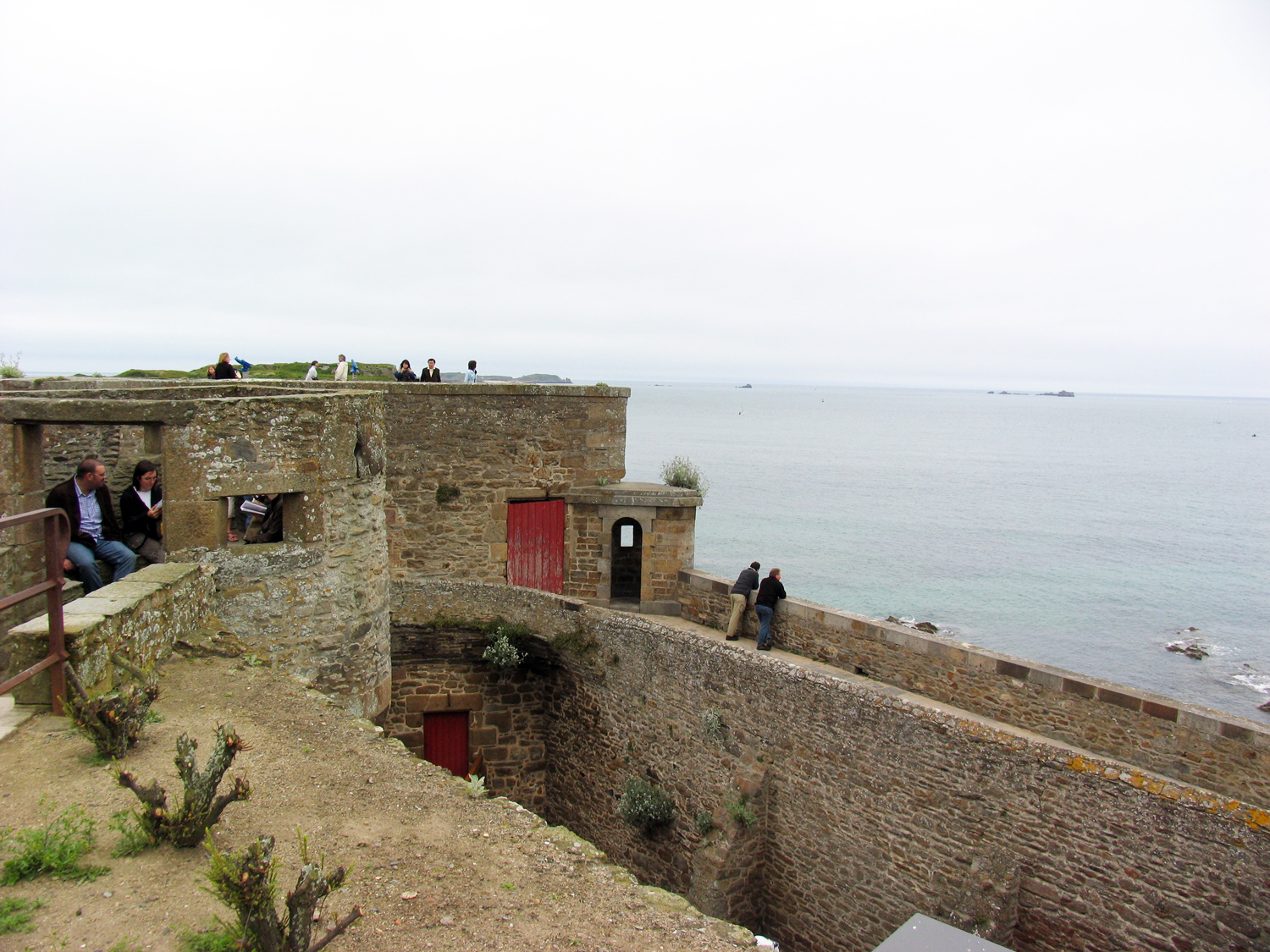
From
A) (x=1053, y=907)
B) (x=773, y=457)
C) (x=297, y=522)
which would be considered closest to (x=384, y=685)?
(x=297, y=522)

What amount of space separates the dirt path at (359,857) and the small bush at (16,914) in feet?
0.11

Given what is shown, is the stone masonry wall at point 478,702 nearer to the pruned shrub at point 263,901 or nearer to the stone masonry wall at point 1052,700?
the stone masonry wall at point 1052,700

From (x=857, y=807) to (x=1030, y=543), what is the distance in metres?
42.6

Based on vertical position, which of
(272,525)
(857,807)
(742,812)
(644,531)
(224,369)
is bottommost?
(742,812)

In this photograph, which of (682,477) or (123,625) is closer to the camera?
(123,625)

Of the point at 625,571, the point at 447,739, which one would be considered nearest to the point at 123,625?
the point at 447,739

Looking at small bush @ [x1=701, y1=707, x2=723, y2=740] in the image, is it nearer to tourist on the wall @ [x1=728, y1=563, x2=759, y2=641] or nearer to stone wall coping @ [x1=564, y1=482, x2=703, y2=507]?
tourist on the wall @ [x1=728, y1=563, x2=759, y2=641]

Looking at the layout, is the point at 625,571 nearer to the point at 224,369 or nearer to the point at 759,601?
the point at 759,601

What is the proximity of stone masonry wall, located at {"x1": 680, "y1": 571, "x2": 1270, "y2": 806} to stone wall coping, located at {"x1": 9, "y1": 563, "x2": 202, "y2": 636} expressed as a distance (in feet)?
28.8

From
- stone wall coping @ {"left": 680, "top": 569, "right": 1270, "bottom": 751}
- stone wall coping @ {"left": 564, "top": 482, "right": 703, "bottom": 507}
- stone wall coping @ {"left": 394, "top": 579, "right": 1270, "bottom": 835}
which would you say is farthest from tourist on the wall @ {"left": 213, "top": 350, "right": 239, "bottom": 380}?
stone wall coping @ {"left": 680, "top": 569, "right": 1270, "bottom": 751}

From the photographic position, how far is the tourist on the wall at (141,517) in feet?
24.7

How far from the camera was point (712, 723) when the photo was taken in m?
11.7

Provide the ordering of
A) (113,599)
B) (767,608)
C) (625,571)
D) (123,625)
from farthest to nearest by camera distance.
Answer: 1. (625,571)
2. (767,608)
3. (113,599)
4. (123,625)

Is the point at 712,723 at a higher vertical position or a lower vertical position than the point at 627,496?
lower
